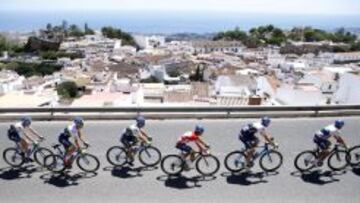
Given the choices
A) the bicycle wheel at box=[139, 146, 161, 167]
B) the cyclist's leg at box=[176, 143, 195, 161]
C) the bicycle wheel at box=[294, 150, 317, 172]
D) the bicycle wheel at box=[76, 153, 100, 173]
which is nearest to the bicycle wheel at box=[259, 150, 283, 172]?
the bicycle wheel at box=[294, 150, 317, 172]

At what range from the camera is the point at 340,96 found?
27484mm

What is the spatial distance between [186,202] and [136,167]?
7.73 ft

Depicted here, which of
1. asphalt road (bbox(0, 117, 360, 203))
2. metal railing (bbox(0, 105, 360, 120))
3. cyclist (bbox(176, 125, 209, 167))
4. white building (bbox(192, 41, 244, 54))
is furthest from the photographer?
white building (bbox(192, 41, 244, 54))

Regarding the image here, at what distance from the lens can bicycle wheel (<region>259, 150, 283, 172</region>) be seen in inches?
466

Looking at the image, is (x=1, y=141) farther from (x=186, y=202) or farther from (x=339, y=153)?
(x=339, y=153)

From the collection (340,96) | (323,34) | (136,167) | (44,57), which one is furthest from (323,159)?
(323,34)

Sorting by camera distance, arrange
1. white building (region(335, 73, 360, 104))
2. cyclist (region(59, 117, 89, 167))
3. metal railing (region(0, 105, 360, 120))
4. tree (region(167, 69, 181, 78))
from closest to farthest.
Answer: cyclist (region(59, 117, 89, 167))
metal railing (region(0, 105, 360, 120))
white building (region(335, 73, 360, 104))
tree (region(167, 69, 181, 78))

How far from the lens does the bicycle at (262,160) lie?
38.7 feet

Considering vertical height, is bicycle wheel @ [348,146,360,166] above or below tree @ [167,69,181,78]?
above

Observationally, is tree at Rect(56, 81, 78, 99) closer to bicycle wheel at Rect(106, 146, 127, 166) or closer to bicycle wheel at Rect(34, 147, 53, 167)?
bicycle wheel at Rect(34, 147, 53, 167)

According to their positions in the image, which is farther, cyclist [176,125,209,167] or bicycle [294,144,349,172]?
bicycle [294,144,349,172]

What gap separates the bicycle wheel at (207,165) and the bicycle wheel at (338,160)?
9.68 feet

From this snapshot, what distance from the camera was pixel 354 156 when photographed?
40.6ft

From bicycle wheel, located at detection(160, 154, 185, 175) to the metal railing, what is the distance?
4515 millimetres
